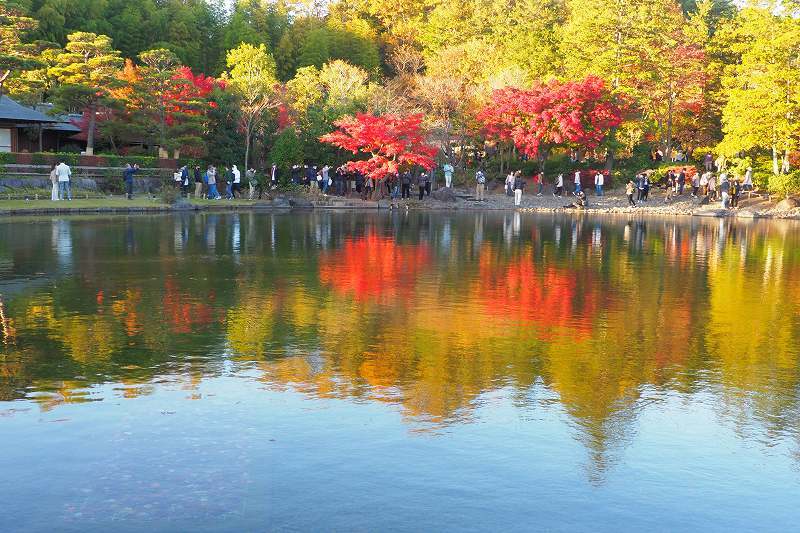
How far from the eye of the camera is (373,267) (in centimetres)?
1630

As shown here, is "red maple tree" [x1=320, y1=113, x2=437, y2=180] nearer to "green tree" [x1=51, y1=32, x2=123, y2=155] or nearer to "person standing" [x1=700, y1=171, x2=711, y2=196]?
"green tree" [x1=51, y1=32, x2=123, y2=155]

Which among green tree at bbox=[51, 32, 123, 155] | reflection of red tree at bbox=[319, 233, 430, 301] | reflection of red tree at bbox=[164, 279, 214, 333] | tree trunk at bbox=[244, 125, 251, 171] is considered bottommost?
reflection of red tree at bbox=[164, 279, 214, 333]

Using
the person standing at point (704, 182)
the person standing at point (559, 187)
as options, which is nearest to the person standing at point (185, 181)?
the person standing at point (559, 187)

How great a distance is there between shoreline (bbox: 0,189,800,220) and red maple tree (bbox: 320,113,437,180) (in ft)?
5.74

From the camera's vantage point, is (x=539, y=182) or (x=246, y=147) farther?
(x=539, y=182)

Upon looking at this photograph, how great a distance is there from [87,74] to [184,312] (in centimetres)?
3857

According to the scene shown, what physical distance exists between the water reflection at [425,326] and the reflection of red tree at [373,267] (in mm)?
70

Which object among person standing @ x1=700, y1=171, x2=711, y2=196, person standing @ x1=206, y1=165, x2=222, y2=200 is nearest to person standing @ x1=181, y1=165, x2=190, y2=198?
person standing @ x1=206, y1=165, x2=222, y2=200

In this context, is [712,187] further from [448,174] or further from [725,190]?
[448,174]

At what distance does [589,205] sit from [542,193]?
738 centimetres

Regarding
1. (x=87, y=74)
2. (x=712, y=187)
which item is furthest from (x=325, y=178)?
(x=712, y=187)

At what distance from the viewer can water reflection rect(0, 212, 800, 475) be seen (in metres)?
7.51

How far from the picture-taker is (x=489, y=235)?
985 inches

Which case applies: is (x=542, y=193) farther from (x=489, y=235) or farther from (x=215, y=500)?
(x=215, y=500)
